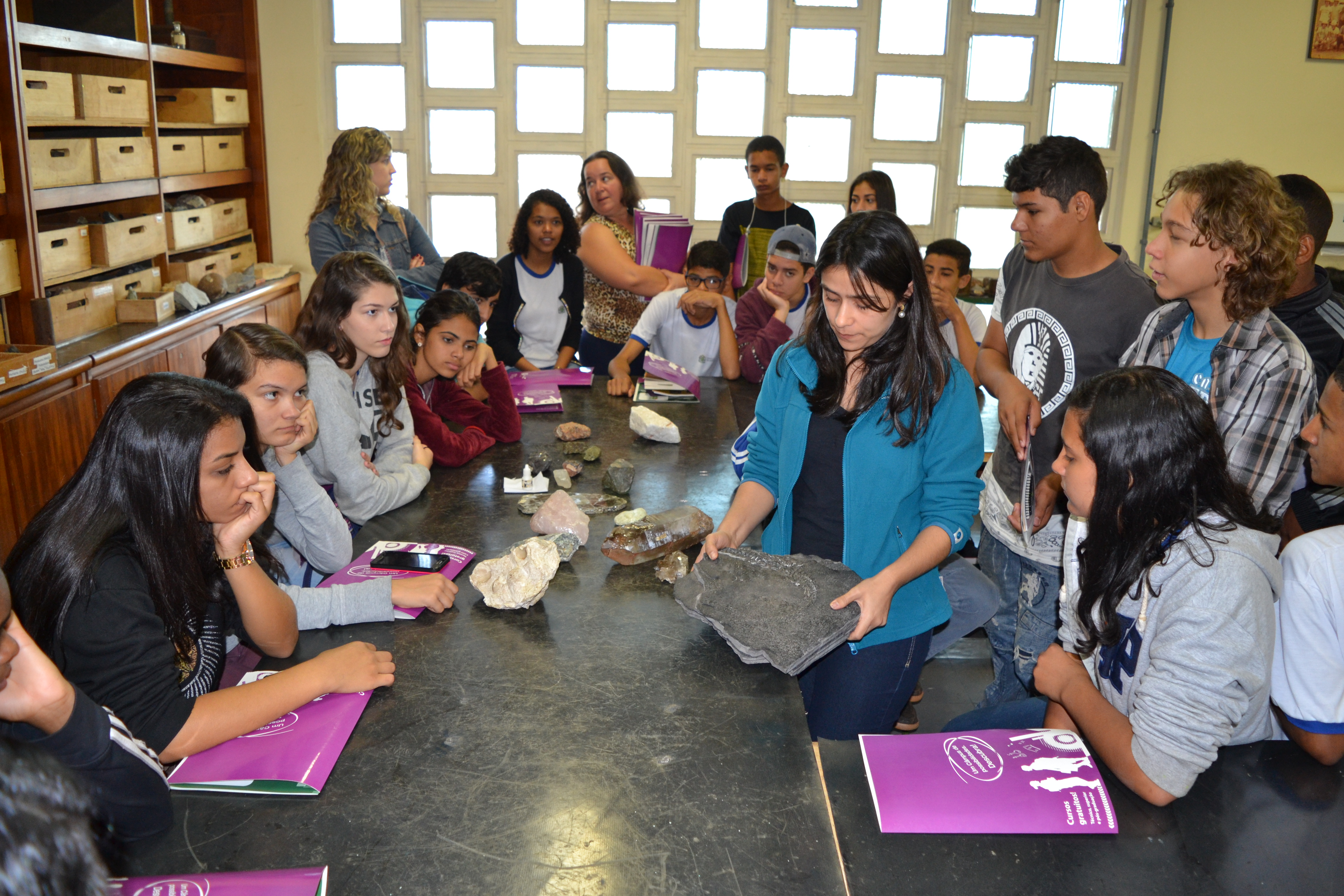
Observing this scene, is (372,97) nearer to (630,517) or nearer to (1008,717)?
(630,517)

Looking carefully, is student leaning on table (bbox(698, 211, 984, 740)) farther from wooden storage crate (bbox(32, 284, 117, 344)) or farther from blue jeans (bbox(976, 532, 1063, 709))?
wooden storage crate (bbox(32, 284, 117, 344))

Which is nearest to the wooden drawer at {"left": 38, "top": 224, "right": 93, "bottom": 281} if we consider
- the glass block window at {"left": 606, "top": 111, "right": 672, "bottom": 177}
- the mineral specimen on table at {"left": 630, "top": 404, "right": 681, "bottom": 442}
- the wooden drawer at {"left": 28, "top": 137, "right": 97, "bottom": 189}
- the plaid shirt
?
the wooden drawer at {"left": 28, "top": 137, "right": 97, "bottom": 189}

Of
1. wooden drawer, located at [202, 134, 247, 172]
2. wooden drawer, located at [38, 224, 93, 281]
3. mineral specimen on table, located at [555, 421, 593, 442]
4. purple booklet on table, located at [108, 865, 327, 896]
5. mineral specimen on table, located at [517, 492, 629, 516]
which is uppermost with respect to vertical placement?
wooden drawer, located at [202, 134, 247, 172]

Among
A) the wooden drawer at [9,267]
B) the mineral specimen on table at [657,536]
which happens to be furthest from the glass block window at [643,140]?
the mineral specimen on table at [657,536]

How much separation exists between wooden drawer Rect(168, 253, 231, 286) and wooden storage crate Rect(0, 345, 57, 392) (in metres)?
1.40

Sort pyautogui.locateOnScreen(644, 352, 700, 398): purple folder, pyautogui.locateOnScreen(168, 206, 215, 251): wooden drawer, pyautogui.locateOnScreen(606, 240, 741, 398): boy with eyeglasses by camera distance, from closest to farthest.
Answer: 1. pyautogui.locateOnScreen(644, 352, 700, 398): purple folder
2. pyautogui.locateOnScreen(606, 240, 741, 398): boy with eyeglasses
3. pyautogui.locateOnScreen(168, 206, 215, 251): wooden drawer

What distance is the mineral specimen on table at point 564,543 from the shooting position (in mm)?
1927

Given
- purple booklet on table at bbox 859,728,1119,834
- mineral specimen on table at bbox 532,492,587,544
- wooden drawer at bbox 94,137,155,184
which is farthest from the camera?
wooden drawer at bbox 94,137,155,184

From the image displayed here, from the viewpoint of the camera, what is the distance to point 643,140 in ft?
18.9

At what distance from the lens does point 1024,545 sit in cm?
214

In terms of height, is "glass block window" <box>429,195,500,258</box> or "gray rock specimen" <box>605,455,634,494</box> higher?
"glass block window" <box>429,195,500,258</box>

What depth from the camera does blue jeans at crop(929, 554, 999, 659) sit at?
1978mm

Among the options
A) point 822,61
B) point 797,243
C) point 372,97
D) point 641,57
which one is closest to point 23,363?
point 797,243

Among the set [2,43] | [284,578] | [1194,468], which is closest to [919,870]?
[1194,468]
